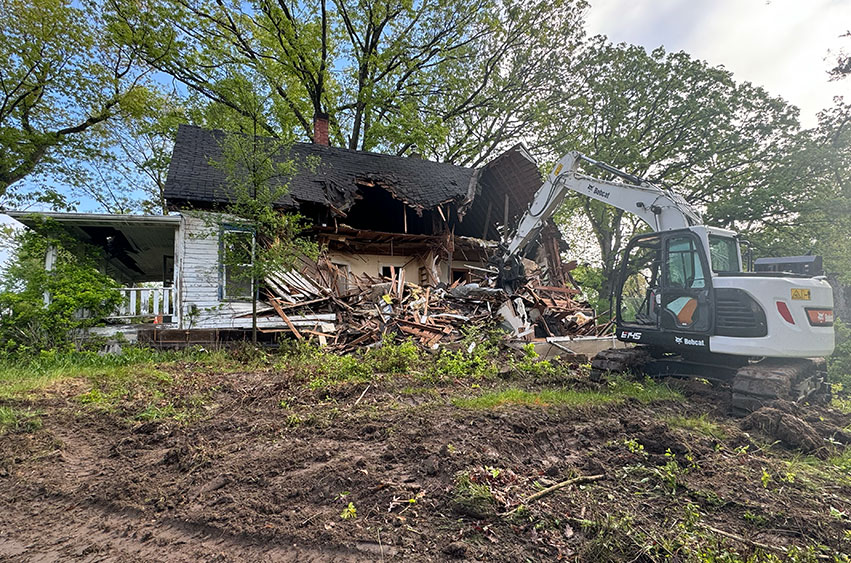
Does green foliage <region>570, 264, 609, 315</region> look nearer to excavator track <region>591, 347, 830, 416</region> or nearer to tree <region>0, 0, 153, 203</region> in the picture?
excavator track <region>591, 347, 830, 416</region>

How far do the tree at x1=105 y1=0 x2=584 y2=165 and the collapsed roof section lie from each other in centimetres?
547

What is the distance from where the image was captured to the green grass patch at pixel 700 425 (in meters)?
4.40

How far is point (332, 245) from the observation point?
43.2ft

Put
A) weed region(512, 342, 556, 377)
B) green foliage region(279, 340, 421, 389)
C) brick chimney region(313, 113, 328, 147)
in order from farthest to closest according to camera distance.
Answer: brick chimney region(313, 113, 328, 147) < weed region(512, 342, 556, 377) < green foliage region(279, 340, 421, 389)

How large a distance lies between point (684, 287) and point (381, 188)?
1027 cm

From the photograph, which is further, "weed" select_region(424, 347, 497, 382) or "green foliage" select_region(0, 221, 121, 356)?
"green foliage" select_region(0, 221, 121, 356)

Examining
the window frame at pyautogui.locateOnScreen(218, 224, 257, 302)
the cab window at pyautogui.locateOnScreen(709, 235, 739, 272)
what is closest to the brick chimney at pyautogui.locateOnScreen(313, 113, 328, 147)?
the window frame at pyautogui.locateOnScreen(218, 224, 257, 302)

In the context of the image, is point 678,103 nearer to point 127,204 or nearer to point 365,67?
point 365,67

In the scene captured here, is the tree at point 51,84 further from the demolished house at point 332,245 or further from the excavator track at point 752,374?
the excavator track at point 752,374

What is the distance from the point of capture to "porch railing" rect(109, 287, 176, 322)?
9.48 metres

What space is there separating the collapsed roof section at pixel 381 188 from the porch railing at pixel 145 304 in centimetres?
241

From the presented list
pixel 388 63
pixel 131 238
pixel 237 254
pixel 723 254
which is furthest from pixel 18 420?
pixel 388 63

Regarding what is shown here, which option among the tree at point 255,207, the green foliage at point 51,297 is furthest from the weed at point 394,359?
the green foliage at point 51,297

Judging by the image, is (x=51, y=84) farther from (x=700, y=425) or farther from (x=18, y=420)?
(x=700, y=425)
